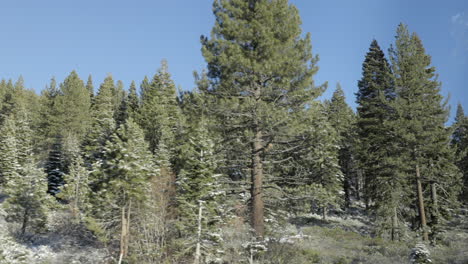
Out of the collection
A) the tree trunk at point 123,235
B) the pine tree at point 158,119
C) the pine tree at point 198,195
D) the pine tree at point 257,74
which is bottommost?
the tree trunk at point 123,235

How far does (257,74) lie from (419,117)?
43.9ft

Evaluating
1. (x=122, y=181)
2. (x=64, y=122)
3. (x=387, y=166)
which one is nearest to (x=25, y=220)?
(x=122, y=181)

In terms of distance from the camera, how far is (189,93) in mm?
14016

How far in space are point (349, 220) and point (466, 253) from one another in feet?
73.1

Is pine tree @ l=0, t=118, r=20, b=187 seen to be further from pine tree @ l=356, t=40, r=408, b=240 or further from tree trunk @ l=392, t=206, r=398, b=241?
tree trunk @ l=392, t=206, r=398, b=241

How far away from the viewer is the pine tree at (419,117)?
21.2 meters

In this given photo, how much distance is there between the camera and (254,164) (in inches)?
541

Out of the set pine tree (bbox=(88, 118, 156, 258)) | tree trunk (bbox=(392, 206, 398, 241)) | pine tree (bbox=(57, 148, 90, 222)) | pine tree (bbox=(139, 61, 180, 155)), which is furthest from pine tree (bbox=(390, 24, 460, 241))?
pine tree (bbox=(57, 148, 90, 222))

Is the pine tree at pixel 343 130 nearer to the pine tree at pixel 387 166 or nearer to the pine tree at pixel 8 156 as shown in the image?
→ the pine tree at pixel 387 166

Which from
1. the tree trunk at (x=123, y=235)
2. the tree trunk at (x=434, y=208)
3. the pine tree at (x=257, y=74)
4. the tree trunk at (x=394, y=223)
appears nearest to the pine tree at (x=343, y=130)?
the tree trunk at (x=434, y=208)

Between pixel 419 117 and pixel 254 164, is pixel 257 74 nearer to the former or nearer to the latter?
pixel 254 164

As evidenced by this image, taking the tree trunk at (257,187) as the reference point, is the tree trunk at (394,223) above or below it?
below

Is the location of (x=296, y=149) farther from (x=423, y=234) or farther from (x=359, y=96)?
(x=359, y=96)

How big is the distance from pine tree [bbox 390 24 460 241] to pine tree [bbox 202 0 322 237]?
422 inches
